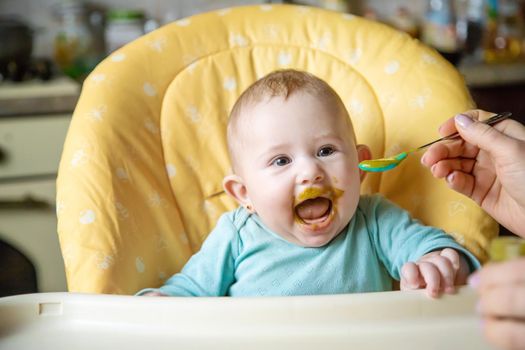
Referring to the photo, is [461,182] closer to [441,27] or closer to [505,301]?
[505,301]

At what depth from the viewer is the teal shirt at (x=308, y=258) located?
3.44 feet

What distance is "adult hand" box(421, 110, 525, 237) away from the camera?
918 mm

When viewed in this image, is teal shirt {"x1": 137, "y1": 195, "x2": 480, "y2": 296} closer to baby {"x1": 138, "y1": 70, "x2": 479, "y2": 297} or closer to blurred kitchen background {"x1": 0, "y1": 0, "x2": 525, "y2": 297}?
baby {"x1": 138, "y1": 70, "x2": 479, "y2": 297}

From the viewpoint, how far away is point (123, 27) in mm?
2445

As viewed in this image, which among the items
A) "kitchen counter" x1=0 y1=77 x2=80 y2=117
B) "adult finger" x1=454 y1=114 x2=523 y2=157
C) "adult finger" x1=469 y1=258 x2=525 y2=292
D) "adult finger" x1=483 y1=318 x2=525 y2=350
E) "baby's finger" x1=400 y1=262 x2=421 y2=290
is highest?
"adult finger" x1=469 y1=258 x2=525 y2=292

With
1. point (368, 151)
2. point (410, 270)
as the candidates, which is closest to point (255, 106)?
point (368, 151)

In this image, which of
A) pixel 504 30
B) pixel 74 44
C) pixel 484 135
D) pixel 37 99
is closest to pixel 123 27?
pixel 74 44

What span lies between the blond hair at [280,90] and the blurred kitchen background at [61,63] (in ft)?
3.23

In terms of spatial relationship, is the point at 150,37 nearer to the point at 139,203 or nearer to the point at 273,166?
the point at 139,203

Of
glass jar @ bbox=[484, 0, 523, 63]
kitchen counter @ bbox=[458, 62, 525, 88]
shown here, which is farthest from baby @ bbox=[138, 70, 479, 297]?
glass jar @ bbox=[484, 0, 523, 63]

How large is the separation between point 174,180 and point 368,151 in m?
0.36

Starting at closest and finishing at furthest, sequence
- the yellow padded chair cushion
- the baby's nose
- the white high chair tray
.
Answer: the white high chair tray, the baby's nose, the yellow padded chair cushion

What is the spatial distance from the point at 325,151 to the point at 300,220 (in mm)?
113

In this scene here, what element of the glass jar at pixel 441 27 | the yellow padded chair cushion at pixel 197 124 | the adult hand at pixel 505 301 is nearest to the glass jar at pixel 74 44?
the yellow padded chair cushion at pixel 197 124
